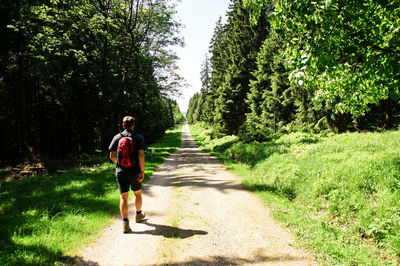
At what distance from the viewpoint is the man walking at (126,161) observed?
443 cm

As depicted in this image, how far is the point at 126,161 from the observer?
4445 mm

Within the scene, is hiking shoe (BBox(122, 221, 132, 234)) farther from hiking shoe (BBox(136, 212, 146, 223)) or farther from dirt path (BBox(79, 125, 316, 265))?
hiking shoe (BBox(136, 212, 146, 223))

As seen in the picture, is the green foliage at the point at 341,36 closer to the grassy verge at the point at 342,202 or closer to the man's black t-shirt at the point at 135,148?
the grassy verge at the point at 342,202

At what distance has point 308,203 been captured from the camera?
5.61 metres

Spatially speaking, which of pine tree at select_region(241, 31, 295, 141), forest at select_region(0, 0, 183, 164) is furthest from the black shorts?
pine tree at select_region(241, 31, 295, 141)

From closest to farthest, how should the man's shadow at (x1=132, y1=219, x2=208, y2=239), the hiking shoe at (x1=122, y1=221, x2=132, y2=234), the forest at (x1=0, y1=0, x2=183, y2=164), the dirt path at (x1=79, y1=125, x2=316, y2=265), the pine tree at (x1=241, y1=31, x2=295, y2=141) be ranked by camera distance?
the dirt path at (x1=79, y1=125, x2=316, y2=265)
the man's shadow at (x1=132, y1=219, x2=208, y2=239)
the hiking shoe at (x1=122, y1=221, x2=132, y2=234)
the forest at (x1=0, y1=0, x2=183, y2=164)
the pine tree at (x1=241, y1=31, x2=295, y2=141)

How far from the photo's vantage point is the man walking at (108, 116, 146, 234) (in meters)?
4.43

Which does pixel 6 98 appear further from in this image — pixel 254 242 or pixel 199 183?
pixel 254 242

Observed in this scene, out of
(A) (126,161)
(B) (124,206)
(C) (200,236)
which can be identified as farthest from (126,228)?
(C) (200,236)

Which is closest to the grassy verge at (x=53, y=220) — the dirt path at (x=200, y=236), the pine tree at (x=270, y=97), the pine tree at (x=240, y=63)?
the dirt path at (x=200, y=236)

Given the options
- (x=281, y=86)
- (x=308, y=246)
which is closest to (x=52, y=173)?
(x=308, y=246)

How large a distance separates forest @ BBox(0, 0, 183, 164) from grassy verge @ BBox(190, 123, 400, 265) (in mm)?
11968

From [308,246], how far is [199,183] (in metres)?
4.80

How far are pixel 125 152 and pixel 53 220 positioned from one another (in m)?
2.35
